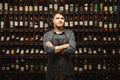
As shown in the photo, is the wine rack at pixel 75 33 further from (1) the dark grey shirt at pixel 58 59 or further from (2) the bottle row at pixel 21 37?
(1) the dark grey shirt at pixel 58 59

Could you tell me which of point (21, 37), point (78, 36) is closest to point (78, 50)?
point (78, 36)

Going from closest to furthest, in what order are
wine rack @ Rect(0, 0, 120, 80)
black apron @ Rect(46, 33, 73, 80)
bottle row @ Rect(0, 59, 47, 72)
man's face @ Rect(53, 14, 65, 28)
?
black apron @ Rect(46, 33, 73, 80)
man's face @ Rect(53, 14, 65, 28)
wine rack @ Rect(0, 0, 120, 80)
bottle row @ Rect(0, 59, 47, 72)

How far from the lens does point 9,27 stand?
7.87 meters

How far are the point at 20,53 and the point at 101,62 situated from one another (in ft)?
7.07

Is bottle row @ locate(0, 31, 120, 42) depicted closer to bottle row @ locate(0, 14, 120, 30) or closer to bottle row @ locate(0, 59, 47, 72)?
bottle row @ locate(0, 14, 120, 30)

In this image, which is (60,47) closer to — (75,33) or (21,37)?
(75,33)

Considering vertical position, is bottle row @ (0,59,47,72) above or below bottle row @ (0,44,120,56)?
below

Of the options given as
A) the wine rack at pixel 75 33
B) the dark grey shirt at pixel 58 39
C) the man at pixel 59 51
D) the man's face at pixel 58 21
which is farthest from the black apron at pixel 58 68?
the wine rack at pixel 75 33

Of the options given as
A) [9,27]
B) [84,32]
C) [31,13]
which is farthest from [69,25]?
[9,27]

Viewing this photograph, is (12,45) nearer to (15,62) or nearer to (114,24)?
(15,62)

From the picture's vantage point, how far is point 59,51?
13.9 ft

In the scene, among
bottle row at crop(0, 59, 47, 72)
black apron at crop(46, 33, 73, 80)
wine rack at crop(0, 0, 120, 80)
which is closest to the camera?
black apron at crop(46, 33, 73, 80)

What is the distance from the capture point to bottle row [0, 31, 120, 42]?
25.6 feet

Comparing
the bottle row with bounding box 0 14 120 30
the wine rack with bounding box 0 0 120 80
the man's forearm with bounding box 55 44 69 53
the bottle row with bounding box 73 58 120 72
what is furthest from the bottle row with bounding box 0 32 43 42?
the man's forearm with bounding box 55 44 69 53
